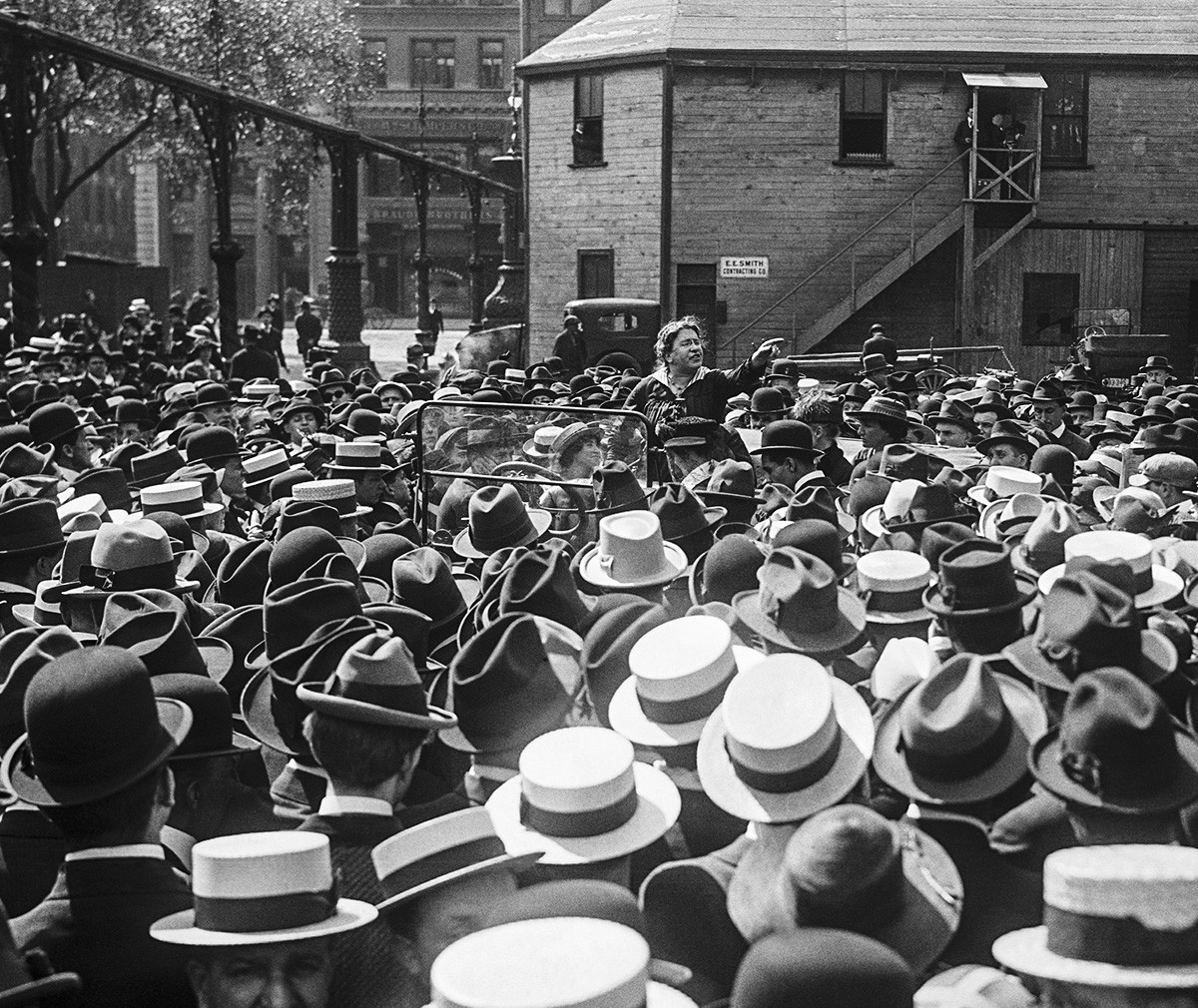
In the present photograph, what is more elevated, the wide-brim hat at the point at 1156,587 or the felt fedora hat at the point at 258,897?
the wide-brim hat at the point at 1156,587

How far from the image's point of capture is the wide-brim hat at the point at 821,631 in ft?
13.9

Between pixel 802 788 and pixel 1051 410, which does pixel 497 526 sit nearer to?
pixel 802 788

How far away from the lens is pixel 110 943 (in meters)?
3.26

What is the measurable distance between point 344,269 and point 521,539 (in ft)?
70.0

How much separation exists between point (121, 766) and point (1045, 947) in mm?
2050

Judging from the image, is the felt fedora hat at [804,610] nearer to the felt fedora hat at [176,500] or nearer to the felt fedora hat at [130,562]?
the felt fedora hat at [130,562]

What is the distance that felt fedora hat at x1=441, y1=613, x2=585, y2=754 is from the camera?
3.90 metres

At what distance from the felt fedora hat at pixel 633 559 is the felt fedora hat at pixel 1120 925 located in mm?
2912

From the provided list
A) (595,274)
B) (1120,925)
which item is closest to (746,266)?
(595,274)

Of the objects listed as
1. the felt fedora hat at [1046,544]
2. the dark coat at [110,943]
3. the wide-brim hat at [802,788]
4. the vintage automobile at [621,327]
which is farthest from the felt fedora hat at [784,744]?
the vintage automobile at [621,327]

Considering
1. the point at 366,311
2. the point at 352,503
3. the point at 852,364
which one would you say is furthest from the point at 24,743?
the point at 366,311

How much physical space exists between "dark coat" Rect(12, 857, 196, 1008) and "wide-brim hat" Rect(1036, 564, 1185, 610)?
2563mm

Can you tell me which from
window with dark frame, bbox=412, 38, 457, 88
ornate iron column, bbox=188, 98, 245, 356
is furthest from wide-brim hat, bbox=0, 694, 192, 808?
window with dark frame, bbox=412, 38, 457, 88

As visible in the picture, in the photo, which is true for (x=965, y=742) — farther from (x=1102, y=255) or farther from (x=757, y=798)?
(x=1102, y=255)
